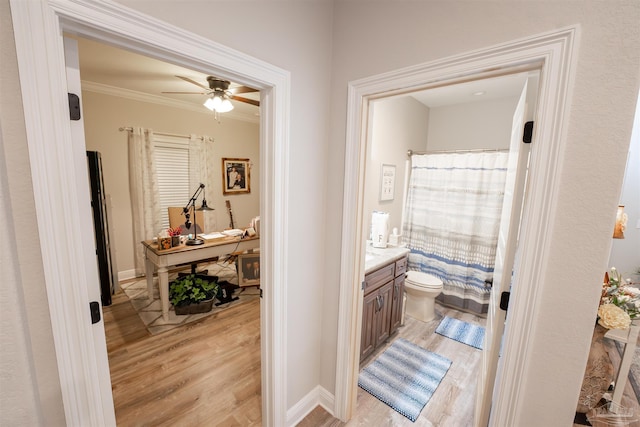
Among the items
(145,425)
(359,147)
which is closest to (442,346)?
(359,147)

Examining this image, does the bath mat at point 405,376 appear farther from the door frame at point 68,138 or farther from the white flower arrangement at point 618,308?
the door frame at point 68,138

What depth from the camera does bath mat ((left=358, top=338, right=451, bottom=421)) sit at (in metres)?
1.93

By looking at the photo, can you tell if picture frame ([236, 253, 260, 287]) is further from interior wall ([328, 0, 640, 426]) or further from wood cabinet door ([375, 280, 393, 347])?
interior wall ([328, 0, 640, 426])

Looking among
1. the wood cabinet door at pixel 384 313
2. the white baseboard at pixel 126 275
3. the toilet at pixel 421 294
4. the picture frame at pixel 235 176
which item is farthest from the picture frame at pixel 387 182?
the white baseboard at pixel 126 275

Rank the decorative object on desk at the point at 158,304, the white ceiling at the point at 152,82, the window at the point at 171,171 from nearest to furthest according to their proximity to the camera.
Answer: the white ceiling at the point at 152,82, the decorative object on desk at the point at 158,304, the window at the point at 171,171

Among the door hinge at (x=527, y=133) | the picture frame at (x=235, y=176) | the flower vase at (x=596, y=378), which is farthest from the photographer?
the picture frame at (x=235, y=176)

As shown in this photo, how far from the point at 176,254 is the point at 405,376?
98.0 inches

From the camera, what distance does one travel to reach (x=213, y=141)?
457cm

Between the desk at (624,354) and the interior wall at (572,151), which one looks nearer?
the interior wall at (572,151)

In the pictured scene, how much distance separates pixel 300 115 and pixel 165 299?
255cm

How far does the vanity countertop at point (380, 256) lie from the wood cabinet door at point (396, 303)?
24cm

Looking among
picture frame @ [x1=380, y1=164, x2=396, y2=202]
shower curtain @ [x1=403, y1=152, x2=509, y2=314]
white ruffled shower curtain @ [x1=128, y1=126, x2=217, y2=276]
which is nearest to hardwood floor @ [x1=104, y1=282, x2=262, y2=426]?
white ruffled shower curtain @ [x1=128, y1=126, x2=217, y2=276]

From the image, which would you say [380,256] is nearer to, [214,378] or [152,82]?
[214,378]

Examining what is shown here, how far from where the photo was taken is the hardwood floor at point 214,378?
70.1 inches
